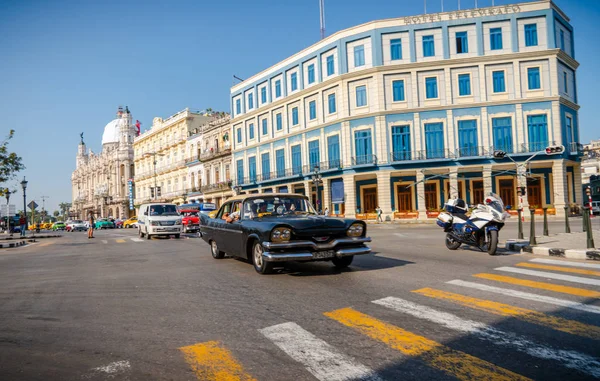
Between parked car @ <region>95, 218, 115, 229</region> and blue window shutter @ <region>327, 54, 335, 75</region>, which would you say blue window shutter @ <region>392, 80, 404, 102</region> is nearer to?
blue window shutter @ <region>327, 54, 335, 75</region>

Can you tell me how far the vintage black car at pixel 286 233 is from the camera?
24.4 feet

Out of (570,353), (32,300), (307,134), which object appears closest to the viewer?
(570,353)

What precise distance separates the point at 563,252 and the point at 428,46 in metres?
30.0

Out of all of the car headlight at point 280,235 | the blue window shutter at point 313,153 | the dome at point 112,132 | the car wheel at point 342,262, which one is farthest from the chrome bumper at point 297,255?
the dome at point 112,132

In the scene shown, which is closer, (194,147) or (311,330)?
(311,330)

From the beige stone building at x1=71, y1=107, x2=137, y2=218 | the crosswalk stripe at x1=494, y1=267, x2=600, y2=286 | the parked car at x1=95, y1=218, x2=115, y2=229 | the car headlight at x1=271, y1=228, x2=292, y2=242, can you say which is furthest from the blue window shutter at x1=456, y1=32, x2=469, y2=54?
the beige stone building at x1=71, y1=107, x2=137, y2=218

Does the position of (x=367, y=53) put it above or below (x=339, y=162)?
above

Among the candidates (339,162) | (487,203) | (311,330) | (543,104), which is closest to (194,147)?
(339,162)

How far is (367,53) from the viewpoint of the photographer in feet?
122

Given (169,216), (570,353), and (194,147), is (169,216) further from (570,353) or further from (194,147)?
(194,147)

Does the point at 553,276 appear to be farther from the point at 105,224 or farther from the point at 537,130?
the point at 105,224

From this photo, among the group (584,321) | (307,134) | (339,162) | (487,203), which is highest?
(307,134)

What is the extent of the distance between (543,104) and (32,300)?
3766cm

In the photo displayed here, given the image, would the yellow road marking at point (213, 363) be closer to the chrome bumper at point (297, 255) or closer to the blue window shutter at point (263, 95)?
the chrome bumper at point (297, 255)
